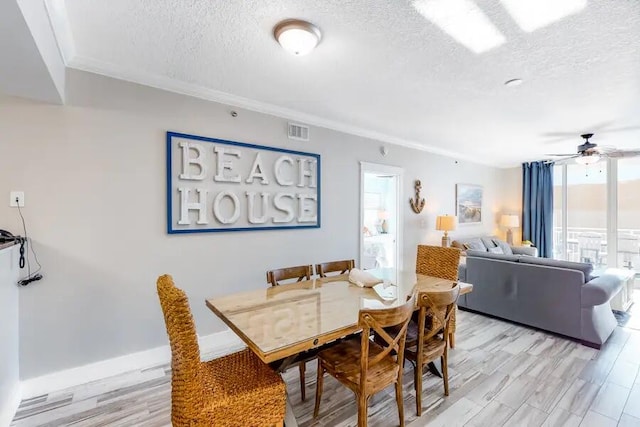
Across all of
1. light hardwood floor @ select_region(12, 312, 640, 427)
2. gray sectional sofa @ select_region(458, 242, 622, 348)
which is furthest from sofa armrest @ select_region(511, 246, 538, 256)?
light hardwood floor @ select_region(12, 312, 640, 427)

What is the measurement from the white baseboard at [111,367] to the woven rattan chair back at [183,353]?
138 cm

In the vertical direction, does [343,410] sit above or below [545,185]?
below

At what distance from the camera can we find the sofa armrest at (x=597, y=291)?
2898mm

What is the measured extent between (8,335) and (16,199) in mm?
911

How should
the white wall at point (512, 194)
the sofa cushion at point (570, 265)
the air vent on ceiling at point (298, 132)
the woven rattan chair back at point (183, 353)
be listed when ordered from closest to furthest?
the woven rattan chair back at point (183, 353) → the sofa cushion at point (570, 265) → the air vent on ceiling at point (298, 132) → the white wall at point (512, 194)

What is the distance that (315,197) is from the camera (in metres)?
3.60

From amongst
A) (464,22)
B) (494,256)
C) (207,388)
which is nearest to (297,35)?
(464,22)

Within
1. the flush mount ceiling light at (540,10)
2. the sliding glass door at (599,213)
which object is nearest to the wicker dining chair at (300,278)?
the flush mount ceiling light at (540,10)

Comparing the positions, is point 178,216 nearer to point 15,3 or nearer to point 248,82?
point 248,82

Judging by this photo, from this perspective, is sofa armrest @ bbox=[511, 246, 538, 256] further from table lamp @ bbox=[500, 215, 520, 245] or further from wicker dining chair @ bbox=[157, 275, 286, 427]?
wicker dining chair @ bbox=[157, 275, 286, 427]

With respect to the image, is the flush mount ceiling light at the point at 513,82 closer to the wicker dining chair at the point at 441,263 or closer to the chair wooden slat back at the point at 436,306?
the wicker dining chair at the point at 441,263

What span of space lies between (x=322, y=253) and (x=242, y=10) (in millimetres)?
2635

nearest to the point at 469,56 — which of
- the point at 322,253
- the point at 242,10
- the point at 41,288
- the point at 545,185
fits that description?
the point at 242,10

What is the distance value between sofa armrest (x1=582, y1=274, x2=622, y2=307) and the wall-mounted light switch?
16.1 feet
